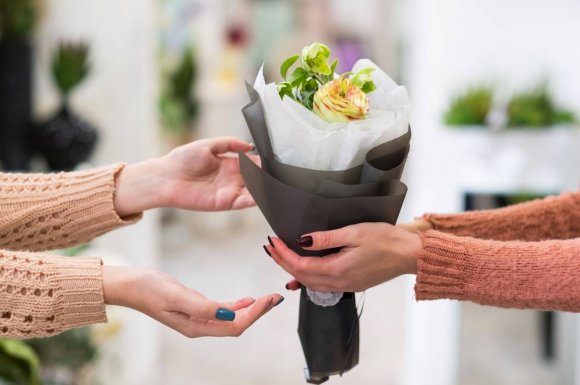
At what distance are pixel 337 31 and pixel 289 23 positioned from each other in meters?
1.35

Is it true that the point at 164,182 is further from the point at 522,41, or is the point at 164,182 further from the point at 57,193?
the point at 522,41

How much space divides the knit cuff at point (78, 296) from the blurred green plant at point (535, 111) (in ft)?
7.80

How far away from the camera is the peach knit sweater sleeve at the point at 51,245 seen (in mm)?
1393

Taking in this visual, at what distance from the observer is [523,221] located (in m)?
1.65

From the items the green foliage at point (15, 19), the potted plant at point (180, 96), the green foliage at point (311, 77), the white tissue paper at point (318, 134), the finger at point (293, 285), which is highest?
the potted plant at point (180, 96)

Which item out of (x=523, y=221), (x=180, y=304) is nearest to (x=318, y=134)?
(x=180, y=304)

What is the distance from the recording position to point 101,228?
5.55 feet

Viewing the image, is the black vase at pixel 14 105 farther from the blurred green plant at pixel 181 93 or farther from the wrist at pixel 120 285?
the blurred green plant at pixel 181 93

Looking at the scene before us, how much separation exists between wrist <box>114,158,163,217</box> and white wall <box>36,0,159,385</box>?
65.6 inches

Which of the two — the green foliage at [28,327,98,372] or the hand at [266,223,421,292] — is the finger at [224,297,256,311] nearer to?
the hand at [266,223,421,292]

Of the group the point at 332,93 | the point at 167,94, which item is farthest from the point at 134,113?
the point at 167,94

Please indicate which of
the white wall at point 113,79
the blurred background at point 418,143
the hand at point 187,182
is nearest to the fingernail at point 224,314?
the hand at point 187,182

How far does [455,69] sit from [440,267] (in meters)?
2.61

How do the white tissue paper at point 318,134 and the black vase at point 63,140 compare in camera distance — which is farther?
the black vase at point 63,140
